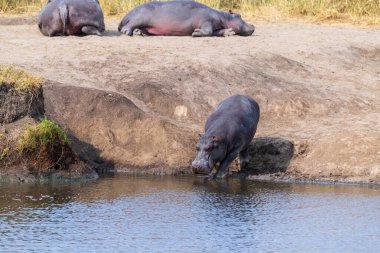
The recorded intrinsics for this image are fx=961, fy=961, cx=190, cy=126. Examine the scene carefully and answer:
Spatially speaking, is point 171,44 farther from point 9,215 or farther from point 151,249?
point 151,249

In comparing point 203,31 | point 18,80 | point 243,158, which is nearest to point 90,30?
point 203,31

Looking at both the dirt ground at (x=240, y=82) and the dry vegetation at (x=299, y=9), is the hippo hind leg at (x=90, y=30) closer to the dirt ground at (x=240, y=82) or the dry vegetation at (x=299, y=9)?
the dirt ground at (x=240, y=82)

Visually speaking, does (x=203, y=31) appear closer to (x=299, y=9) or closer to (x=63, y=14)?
(x=63, y=14)

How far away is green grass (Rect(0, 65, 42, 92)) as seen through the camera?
31.9ft

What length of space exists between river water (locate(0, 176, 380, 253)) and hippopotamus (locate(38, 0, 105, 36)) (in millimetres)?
4961

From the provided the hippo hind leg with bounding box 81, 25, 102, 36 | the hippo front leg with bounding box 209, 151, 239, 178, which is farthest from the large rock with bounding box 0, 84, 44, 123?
the hippo hind leg with bounding box 81, 25, 102, 36

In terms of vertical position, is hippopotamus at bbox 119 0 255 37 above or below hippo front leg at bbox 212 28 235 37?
above

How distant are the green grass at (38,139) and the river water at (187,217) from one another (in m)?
0.44

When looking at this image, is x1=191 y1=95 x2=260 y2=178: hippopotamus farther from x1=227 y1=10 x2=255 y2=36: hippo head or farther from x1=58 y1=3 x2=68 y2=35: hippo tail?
x1=227 y1=10 x2=255 y2=36: hippo head

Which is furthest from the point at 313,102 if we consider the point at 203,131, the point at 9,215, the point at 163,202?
the point at 9,215

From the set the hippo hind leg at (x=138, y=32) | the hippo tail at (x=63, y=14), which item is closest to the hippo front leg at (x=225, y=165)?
the hippo tail at (x=63, y=14)

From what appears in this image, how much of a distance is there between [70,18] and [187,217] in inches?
275

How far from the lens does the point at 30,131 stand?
9398 mm

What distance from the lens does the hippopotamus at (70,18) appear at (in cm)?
1411
